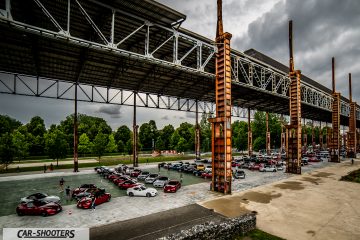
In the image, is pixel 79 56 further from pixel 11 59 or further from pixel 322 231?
pixel 322 231

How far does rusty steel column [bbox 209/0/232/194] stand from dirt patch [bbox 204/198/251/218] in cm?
246

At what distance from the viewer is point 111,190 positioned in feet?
83.1

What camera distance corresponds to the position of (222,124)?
76.7 ft

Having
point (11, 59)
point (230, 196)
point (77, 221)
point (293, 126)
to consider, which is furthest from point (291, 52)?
point (11, 59)

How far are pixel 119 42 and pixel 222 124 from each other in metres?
13.4

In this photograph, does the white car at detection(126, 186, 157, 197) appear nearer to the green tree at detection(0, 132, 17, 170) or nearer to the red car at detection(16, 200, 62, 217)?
the red car at detection(16, 200, 62, 217)

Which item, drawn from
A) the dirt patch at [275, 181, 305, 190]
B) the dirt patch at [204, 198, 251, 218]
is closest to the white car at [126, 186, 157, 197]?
the dirt patch at [204, 198, 251, 218]

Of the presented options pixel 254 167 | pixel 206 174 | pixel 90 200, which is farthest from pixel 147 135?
pixel 90 200

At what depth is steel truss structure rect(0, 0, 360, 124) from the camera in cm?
1838

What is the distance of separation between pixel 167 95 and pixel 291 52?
24372mm

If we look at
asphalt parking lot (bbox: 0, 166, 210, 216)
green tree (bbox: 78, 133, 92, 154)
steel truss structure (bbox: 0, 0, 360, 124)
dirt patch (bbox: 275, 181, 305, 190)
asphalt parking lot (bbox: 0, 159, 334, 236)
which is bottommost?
asphalt parking lot (bbox: 0, 166, 210, 216)

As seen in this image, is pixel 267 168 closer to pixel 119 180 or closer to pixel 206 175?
pixel 206 175

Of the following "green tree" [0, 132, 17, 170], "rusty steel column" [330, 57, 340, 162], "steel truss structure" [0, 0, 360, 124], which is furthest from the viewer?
"rusty steel column" [330, 57, 340, 162]

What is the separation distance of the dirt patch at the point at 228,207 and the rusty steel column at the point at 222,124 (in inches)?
96.7
